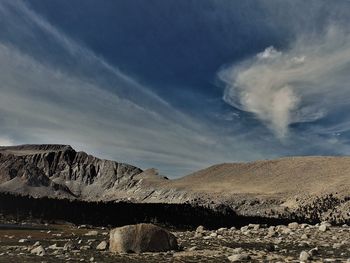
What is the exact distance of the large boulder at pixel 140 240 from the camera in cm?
2988

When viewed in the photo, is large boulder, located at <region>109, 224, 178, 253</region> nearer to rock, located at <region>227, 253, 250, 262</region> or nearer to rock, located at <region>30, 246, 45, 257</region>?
rock, located at <region>30, 246, 45, 257</region>

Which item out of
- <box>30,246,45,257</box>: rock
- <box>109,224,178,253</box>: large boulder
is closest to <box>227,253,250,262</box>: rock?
<box>109,224,178,253</box>: large boulder

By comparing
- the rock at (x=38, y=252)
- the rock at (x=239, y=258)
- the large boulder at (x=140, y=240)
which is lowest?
the rock at (x=38, y=252)

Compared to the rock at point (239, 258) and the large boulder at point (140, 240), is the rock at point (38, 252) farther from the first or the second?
the rock at point (239, 258)

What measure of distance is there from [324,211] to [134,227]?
576 ft

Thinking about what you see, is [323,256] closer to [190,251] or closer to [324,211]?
[190,251]

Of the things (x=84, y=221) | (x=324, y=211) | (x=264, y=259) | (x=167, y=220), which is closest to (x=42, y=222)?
(x=84, y=221)

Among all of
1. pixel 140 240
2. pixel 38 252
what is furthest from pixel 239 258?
pixel 38 252

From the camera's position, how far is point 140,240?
30.0 meters

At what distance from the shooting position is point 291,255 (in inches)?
1073

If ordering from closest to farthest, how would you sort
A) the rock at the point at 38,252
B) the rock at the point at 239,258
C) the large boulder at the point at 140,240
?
the rock at the point at 239,258, the rock at the point at 38,252, the large boulder at the point at 140,240

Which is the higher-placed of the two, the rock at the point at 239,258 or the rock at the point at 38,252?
the rock at the point at 239,258

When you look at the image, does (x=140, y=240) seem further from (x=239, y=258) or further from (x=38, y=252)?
(x=239, y=258)

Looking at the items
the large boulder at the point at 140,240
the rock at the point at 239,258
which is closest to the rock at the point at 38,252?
the large boulder at the point at 140,240
